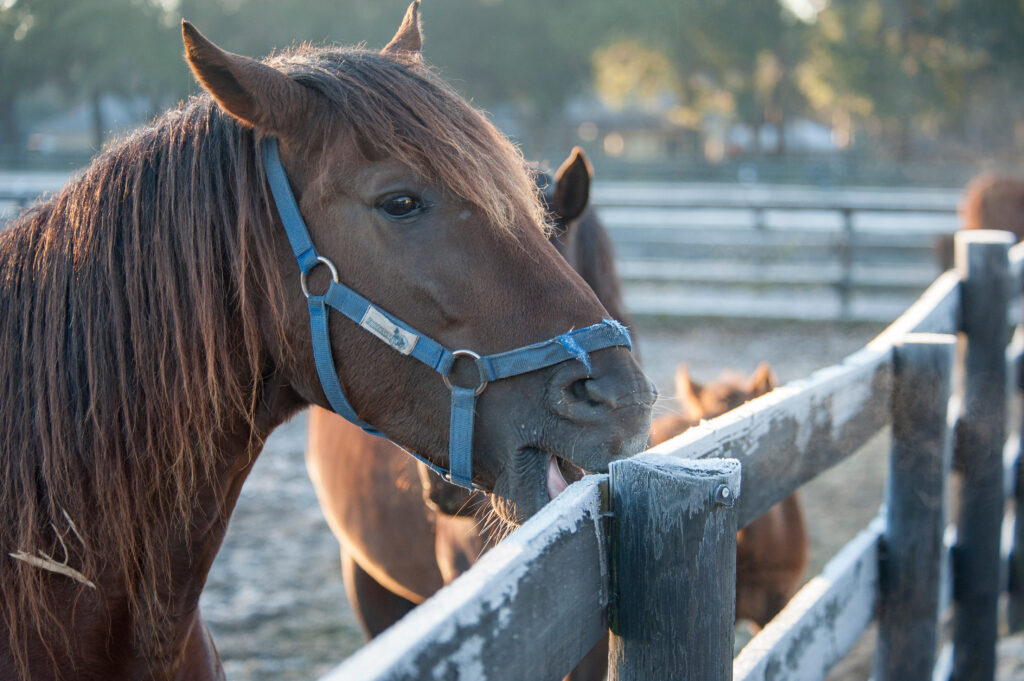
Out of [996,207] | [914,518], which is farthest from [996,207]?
[914,518]

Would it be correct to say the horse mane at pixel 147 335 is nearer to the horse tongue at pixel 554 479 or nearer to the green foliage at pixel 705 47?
the horse tongue at pixel 554 479

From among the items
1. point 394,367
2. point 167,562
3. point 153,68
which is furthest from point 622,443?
point 153,68

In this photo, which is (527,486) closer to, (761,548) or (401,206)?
(401,206)

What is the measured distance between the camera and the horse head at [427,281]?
137 cm

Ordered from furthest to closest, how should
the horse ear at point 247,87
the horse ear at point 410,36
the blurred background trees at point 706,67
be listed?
the blurred background trees at point 706,67
the horse ear at point 410,36
the horse ear at point 247,87

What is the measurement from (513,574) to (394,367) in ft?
2.24

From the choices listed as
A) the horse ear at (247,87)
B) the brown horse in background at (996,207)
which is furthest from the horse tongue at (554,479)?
the brown horse in background at (996,207)

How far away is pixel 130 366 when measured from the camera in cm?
144

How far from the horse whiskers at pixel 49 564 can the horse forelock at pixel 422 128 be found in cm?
87

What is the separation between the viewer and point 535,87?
127ft

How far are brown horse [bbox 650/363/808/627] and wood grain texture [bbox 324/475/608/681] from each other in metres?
1.77

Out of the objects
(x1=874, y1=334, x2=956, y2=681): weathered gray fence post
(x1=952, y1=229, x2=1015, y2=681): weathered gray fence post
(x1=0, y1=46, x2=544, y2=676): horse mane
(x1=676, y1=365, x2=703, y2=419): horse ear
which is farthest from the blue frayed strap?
(x1=952, y1=229, x2=1015, y2=681): weathered gray fence post

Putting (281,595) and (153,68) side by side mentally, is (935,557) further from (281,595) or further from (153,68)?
(153,68)

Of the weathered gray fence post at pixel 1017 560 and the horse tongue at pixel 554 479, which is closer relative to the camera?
the horse tongue at pixel 554 479
